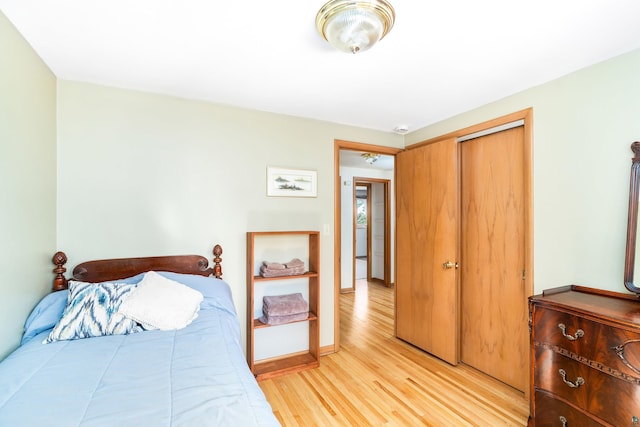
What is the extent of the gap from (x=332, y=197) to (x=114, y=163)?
6.06 ft

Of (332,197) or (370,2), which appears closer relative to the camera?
(370,2)

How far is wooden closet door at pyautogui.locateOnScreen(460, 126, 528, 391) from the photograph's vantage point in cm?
231

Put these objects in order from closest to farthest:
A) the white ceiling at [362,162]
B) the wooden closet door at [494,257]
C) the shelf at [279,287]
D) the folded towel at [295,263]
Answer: the wooden closet door at [494,257], the shelf at [279,287], the folded towel at [295,263], the white ceiling at [362,162]

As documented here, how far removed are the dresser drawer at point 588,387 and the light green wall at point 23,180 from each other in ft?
9.15

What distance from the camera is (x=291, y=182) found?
277 cm

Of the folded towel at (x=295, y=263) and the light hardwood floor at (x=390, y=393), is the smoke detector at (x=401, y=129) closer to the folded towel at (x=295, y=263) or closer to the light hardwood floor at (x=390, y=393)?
the folded towel at (x=295, y=263)

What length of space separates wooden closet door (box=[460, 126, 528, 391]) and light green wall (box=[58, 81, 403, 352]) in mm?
1316

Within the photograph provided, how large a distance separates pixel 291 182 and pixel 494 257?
191 cm

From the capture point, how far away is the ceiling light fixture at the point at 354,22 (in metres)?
1.28

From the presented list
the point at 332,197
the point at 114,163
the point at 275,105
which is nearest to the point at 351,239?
the point at 332,197

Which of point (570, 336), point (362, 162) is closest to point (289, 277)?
point (570, 336)

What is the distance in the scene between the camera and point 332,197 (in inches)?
118

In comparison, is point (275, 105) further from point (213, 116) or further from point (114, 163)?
point (114, 163)

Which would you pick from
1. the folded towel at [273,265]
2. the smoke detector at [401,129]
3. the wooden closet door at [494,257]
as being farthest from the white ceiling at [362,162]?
the folded towel at [273,265]
